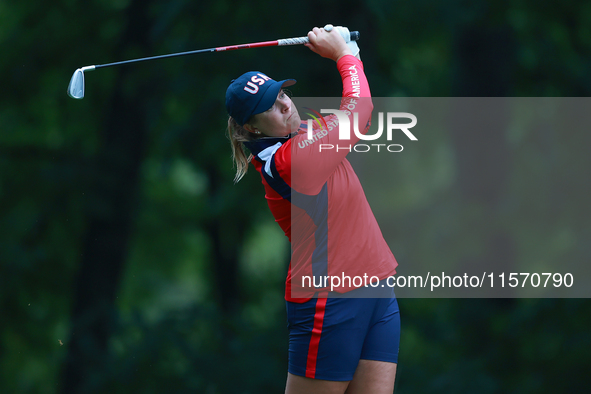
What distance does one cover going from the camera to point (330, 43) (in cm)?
211

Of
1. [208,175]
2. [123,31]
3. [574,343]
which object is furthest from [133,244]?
[574,343]

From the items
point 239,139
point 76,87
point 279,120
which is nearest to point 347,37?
point 279,120

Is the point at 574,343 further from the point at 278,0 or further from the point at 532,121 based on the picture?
the point at 278,0

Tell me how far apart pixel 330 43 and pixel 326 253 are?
0.73 metres

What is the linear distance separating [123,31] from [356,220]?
3621 mm

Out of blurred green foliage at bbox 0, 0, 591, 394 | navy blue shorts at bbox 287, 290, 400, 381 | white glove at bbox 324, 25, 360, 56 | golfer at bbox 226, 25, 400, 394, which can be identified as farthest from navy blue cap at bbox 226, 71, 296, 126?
blurred green foliage at bbox 0, 0, 591, 394

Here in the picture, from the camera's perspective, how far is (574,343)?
4.68 meters

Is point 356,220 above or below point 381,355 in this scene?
above

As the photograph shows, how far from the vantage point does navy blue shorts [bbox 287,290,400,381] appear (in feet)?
6.84

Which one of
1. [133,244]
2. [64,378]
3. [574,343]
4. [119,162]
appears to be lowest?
[64,378]

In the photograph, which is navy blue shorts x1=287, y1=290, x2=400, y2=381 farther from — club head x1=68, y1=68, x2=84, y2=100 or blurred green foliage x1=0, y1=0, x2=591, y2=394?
blurred green foliage x1=0, y1=0, x2=591, y2=394

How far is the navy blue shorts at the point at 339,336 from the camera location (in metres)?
2.09

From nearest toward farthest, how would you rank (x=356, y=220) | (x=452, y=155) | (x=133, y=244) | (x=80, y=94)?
(x=356, y=220) < (x=80, y=94) < (x=452, y=155) < (x=133, y=244)

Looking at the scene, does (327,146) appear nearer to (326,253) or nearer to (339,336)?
(326,253)
